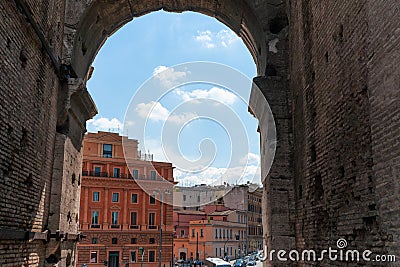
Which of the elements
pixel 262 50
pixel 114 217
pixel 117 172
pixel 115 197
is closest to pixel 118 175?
pixel 117 172

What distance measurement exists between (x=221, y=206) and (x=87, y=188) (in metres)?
25.0

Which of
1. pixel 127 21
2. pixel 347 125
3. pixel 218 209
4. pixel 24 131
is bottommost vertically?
pixel 347 125

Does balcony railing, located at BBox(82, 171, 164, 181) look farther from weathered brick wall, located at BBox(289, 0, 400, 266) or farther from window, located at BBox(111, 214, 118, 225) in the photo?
weathered brick wall, located at BBox(289, 0, 400, 266)

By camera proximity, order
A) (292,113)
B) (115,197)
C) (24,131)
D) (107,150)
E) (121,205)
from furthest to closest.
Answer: (107,150) < (115,197) < (121,205) < (292,113) < (24,131)

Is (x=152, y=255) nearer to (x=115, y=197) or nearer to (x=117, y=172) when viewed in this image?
(x=115, y=197)

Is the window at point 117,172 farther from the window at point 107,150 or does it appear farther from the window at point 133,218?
the window at point 133,218

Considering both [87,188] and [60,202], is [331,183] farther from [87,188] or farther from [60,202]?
[87,188]

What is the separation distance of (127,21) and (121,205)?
81.9ft

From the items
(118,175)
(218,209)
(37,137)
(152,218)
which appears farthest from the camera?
(218,209)

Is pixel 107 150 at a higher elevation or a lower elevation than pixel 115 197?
higher

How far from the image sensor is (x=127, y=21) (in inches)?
551

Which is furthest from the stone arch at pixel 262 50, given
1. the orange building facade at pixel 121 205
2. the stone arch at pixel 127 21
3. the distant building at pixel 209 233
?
the distant building at pixel 209 233

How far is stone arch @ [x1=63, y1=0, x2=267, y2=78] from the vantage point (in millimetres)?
11531

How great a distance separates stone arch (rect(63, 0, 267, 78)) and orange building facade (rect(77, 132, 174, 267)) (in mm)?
23455
